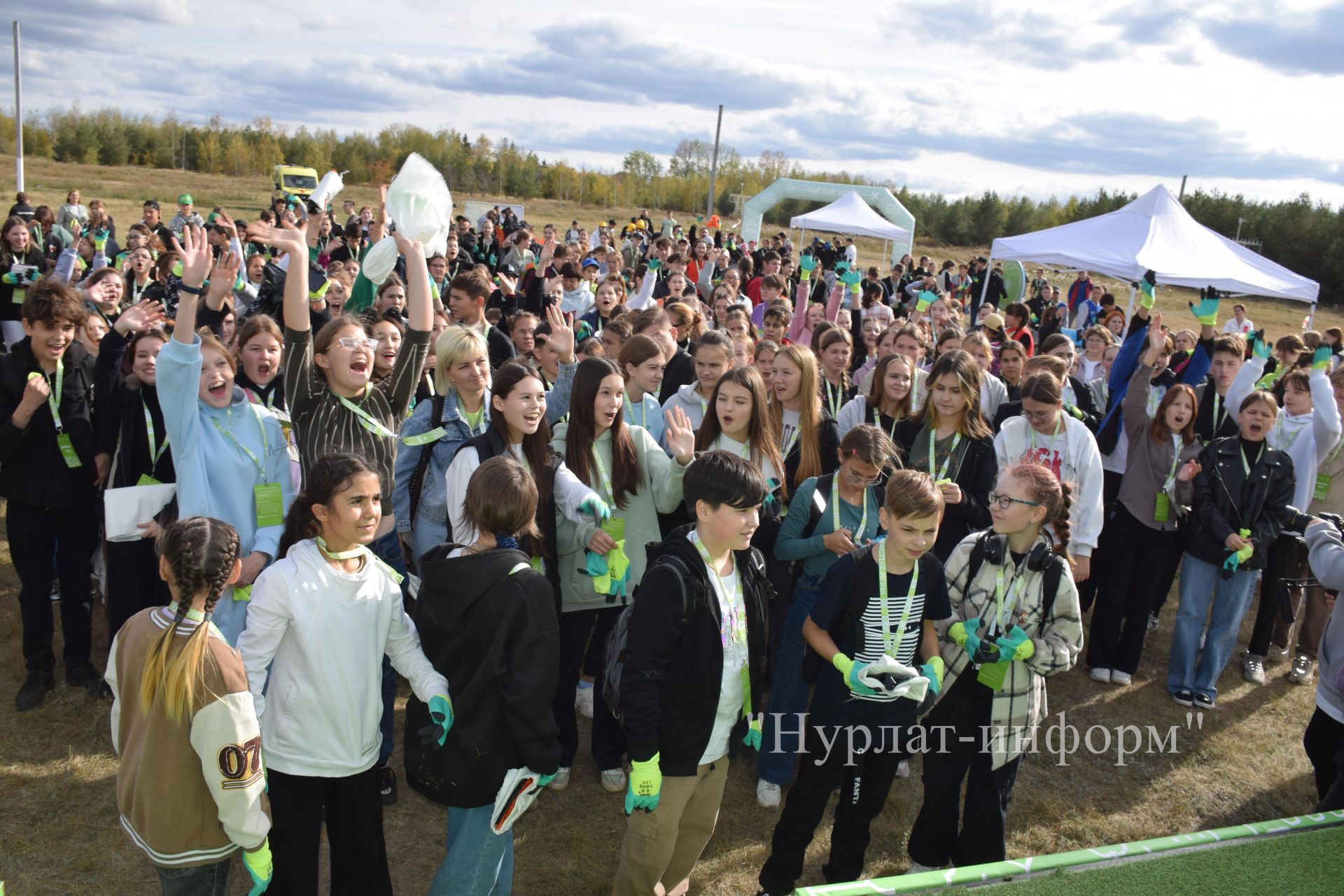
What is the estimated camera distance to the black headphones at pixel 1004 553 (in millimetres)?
3029

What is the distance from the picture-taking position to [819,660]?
3.09 meters

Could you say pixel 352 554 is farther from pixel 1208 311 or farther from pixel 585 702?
pixel 1208 311

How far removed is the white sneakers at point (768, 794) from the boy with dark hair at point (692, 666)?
3.17 ft

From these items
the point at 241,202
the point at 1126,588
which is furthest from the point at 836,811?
the point at 241,202

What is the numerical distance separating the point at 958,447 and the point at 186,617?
3.31m

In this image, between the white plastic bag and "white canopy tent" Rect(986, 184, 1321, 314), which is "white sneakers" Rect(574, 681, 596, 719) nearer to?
the white plastic bag

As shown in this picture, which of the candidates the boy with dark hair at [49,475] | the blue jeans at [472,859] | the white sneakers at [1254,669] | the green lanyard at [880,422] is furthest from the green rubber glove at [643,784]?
the white sneakers at [1254,669]

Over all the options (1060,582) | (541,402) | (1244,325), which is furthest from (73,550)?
(1244,325)

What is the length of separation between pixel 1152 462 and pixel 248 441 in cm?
483

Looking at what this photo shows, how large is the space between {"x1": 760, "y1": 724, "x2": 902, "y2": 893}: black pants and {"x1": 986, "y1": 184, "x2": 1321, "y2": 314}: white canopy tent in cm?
893

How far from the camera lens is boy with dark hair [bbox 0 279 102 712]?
386cm

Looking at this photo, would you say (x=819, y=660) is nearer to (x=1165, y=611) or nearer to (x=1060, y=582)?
(x=1060, y=582)

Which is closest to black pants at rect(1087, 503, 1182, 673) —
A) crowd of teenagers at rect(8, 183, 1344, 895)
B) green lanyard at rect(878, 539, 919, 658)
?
crowd of teenagers at rect(8, 183, 1344, 895)

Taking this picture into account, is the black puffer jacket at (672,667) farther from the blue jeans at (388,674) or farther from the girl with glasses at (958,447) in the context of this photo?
the girl with glasses at (958,447)
